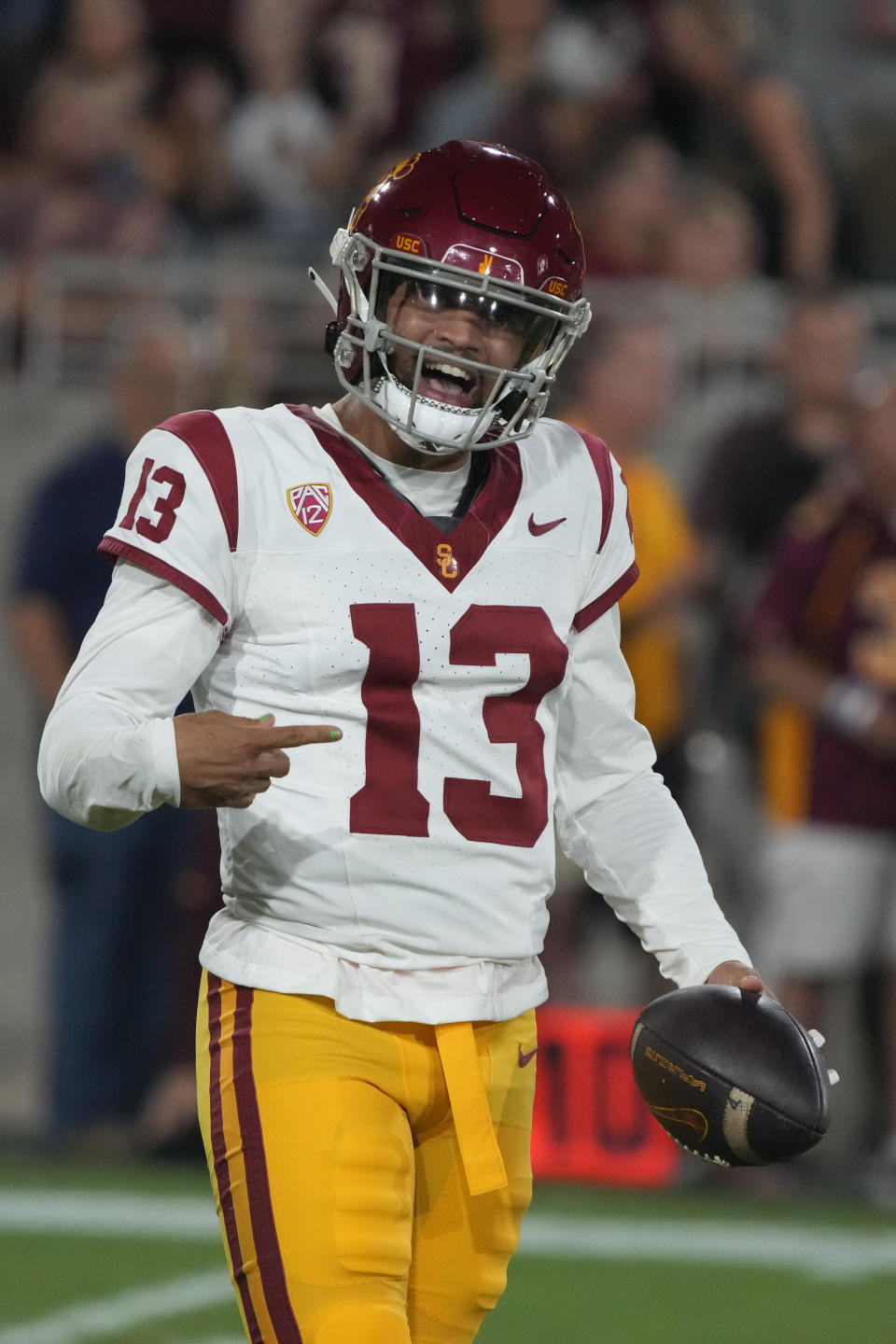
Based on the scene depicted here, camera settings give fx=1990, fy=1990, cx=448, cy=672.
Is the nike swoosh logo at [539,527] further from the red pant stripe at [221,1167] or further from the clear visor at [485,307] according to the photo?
the red pant stripe at [221,1167]

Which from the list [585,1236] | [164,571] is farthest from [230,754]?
[585,1236]

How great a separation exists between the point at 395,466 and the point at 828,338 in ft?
10.7

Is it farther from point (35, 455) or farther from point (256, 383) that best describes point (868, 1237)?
point (35, 455)

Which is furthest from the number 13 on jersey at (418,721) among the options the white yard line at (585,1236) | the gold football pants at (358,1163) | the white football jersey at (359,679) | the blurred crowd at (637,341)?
the blurred crowd at (637,341)

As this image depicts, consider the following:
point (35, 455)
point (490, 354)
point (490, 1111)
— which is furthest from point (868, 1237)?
point (35, 455)

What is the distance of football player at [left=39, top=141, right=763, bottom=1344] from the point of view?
6.77ft

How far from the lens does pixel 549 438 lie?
2.44m

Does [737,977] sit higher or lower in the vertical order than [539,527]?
lower

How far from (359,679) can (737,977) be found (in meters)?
0.54

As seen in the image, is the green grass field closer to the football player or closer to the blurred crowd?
the blurred crowd

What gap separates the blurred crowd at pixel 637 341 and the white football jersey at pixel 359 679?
2801 millimetres

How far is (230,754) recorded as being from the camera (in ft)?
6.18

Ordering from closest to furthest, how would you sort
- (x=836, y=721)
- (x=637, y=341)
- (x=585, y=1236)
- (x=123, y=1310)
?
(x=123, y=1310) → (x=585, y=1236) → (x=836, y=721) → (x=637, y=341)

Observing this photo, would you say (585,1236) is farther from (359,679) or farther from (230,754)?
(230,754)
